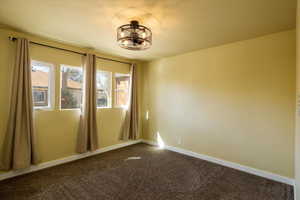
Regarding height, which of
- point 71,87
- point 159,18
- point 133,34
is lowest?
point 71,87

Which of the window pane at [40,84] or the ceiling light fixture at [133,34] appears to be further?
the window pane at [40,84]

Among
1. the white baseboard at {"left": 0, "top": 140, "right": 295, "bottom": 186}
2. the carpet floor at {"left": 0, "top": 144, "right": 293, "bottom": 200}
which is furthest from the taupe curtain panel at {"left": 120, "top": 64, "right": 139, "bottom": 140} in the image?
the carpet floor at {"left": 0, "top": 144, "right": 293, "bottom": 200}

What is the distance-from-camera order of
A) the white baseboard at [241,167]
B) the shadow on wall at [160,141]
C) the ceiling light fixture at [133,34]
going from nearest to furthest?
the ceiling light fixture at [133,34] → the white baseboard at [241,167] → the shadow on wall at [160,141]

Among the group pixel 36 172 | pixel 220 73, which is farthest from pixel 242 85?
pixel 36 172

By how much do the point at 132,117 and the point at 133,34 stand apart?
271 cm

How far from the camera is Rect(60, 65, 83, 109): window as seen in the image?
127 inches

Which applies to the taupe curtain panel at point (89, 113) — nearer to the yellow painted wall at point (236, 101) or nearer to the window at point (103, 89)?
the window at point (103, 89)

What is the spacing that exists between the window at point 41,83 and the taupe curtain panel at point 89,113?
667mm

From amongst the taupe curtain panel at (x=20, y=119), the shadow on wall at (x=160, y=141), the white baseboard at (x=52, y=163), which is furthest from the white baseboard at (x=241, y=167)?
the taupe curtain panel at (x=20, y=119)

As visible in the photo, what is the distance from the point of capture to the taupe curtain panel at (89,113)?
131 inches

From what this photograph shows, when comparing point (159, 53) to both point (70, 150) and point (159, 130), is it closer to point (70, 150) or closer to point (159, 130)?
point (159, 130)

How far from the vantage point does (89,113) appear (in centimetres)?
340

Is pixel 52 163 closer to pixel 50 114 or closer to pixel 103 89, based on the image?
pixel 50 114

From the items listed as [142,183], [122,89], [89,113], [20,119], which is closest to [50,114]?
[20,119]
